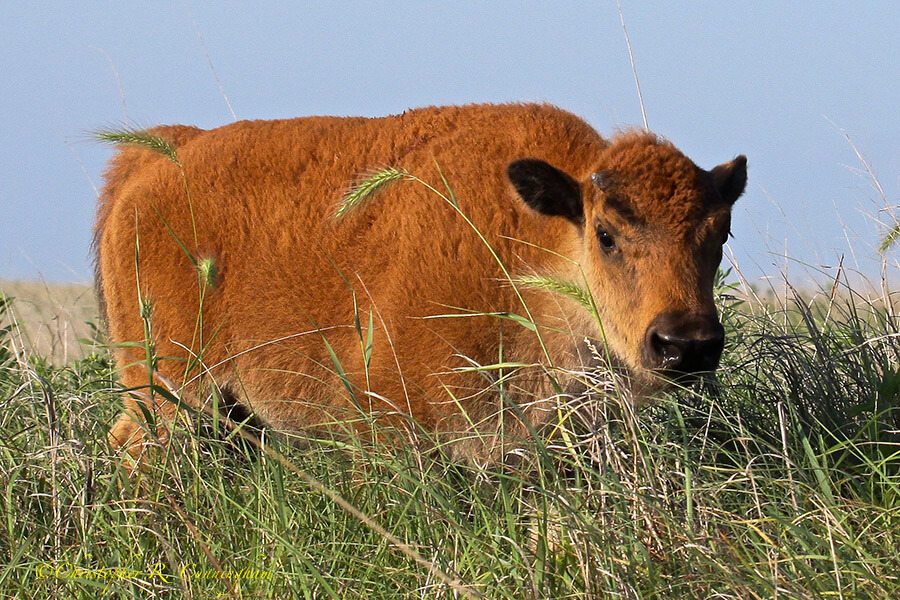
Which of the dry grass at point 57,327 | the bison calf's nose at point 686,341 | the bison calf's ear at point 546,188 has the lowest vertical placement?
the dry grass at point 57,327

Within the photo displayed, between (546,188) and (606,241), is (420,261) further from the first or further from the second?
(606,241)

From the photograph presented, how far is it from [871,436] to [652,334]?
1353 millimetres

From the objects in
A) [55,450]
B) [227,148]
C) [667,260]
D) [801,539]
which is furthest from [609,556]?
[227,148]

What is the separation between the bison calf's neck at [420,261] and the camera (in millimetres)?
5164

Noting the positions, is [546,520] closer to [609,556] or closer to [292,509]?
[609,556]

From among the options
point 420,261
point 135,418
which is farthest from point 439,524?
point 420,261

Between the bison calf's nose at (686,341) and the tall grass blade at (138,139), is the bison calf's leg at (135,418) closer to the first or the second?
the tall grass blade at (138,139)

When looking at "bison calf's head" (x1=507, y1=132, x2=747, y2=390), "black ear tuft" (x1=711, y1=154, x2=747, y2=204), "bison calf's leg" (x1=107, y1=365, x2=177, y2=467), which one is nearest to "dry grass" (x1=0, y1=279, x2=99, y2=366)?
"bison calf's leg" (x1=107, y1=365, x2=177, y2=467)

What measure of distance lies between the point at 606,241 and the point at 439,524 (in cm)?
188

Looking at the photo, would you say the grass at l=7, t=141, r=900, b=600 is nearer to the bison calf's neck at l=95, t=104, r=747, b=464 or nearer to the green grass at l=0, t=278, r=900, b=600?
the green grass at l=0, t=278, r=900, b=600

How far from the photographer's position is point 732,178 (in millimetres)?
5832

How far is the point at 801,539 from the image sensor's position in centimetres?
385

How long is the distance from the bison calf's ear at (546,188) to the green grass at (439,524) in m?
1.20

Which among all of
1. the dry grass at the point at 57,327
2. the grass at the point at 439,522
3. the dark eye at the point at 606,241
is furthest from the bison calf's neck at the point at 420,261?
Result: the dry grass at the point at 57,327
